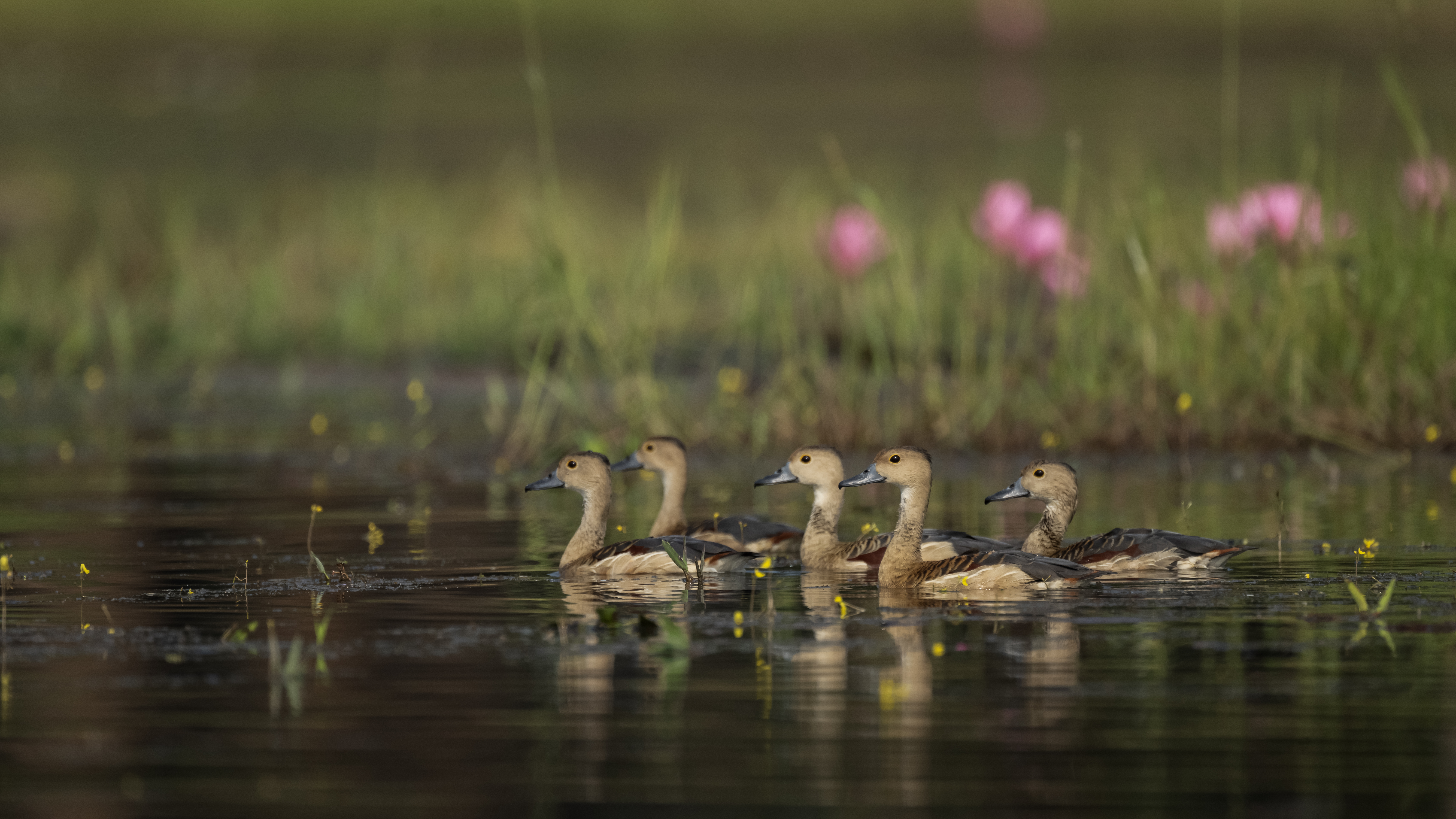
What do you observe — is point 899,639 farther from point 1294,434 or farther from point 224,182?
point 224,182

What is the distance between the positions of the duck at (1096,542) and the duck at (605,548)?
1174 mm

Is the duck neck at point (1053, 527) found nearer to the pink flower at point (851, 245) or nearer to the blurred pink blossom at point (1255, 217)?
the blurred pink blossom at point (1255, 217)

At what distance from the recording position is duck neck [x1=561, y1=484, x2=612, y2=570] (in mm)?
10250

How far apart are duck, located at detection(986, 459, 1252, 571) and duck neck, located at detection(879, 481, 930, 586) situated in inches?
17.6

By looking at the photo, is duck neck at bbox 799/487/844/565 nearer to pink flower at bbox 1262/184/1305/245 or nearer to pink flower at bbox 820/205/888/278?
pink flower at bbox 1262/184/1305/245

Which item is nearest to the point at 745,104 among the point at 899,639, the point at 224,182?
the point at 224,182

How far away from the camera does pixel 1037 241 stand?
14.8 meters

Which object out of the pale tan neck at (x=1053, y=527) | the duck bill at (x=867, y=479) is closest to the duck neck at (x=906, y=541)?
the duck bill at (x=867, y=479)

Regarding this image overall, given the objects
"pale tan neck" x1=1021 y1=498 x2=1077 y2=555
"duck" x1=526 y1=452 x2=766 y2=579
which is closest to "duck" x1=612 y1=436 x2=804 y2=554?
"duck" x1=526 y1=452 x2=766 y2=579

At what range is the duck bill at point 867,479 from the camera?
Result: 10273mm

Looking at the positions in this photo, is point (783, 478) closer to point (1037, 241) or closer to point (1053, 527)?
point (1053, 527)

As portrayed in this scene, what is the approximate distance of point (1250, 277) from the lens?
534 inches

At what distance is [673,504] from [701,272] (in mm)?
10611

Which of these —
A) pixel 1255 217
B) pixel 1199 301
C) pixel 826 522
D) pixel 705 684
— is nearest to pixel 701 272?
pixel 1199 301
